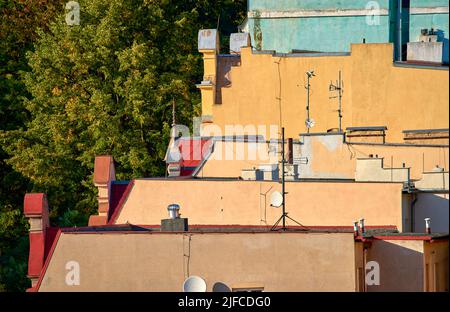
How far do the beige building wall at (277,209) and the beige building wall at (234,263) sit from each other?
1058 cm

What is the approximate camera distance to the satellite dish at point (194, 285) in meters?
47.2

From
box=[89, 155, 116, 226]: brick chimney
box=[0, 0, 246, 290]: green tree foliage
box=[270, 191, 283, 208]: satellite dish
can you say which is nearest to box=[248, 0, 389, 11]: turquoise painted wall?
box=[0, 0, 246, 290]: green tree foliage

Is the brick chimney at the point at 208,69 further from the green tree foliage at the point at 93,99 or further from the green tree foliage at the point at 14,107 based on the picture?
the green tree foliage at the point at 14,107

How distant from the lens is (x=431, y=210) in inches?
2355

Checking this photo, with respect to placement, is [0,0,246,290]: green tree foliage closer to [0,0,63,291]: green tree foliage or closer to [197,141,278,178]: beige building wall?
[0,0,63,291]: green tree foliage

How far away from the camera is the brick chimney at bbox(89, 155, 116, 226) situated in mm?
64875

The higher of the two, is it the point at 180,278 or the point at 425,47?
the point at 425,47

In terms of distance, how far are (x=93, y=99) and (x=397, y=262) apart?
31.3 m

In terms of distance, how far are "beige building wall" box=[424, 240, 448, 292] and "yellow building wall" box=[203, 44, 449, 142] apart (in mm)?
15424

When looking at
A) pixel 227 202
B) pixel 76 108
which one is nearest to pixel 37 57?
pixel 76 108
